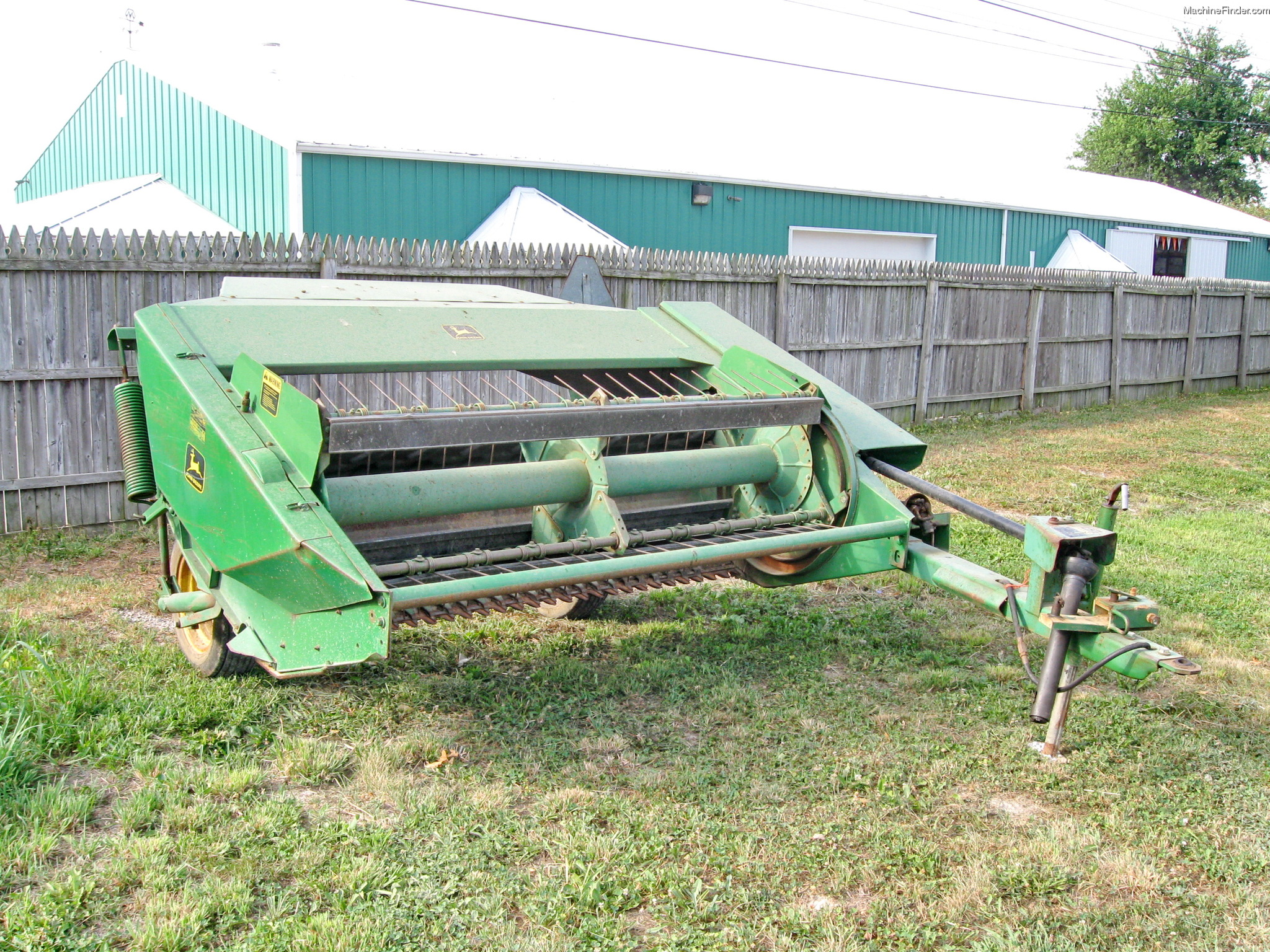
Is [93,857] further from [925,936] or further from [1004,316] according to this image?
[1004,316]

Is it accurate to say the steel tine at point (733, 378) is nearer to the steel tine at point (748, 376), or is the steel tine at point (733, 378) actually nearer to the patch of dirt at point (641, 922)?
the steel tine at point (748, 376)

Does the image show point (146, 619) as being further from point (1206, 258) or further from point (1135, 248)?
point (1206, 258)

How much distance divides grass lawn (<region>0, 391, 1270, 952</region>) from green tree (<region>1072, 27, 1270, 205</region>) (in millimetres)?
40235

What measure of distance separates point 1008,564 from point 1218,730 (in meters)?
2.29

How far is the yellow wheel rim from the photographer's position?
426 cm

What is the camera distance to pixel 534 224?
1349 cm

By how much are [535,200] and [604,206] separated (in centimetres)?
139

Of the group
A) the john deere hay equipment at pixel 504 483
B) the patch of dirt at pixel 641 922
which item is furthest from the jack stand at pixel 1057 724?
the patch of dirt at pixel 641 922

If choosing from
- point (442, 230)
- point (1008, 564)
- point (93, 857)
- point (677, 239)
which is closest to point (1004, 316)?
point (677, 239)

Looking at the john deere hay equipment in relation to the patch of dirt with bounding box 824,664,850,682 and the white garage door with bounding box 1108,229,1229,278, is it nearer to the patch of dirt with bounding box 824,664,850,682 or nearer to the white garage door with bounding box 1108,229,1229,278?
the patch of dirt with bounding box 824,664,850,682

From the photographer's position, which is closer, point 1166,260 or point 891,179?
point 891,179

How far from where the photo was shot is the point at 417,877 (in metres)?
2.99

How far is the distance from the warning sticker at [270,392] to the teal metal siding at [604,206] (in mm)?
9666

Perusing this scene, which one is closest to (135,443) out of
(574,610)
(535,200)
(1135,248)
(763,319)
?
(574,610)
